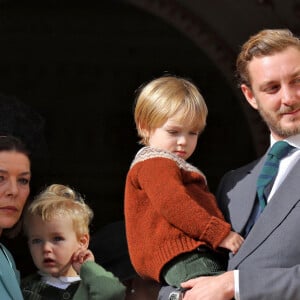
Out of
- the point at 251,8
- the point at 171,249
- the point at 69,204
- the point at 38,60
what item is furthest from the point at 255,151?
the point at 171,249

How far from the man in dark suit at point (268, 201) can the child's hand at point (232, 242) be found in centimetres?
3

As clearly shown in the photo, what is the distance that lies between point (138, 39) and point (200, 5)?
1.27 ft

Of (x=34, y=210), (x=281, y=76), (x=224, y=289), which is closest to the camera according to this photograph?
(x=224, y=289)

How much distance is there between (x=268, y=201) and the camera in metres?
3.13

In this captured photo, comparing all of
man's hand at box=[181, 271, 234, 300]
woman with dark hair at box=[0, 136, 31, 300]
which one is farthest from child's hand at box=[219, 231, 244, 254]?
woman with dark hair at box=[0, 136, 31, 300]

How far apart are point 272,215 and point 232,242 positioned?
0.15 metres

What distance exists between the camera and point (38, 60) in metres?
5.00

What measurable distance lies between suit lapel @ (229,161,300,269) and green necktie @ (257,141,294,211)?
0.36 feet

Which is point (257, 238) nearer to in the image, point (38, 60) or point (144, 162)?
point (144, 162)

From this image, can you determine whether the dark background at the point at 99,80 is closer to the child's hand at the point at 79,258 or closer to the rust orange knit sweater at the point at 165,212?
the child's hand at the point at 79,258

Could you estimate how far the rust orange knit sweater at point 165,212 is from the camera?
309cm

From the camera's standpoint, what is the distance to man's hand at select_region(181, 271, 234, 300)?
292cm

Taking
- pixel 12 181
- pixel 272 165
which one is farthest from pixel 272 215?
pixel 12 181

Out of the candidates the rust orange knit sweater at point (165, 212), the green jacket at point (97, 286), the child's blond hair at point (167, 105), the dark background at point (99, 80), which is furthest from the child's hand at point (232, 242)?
the dark background at point (99, 80)
